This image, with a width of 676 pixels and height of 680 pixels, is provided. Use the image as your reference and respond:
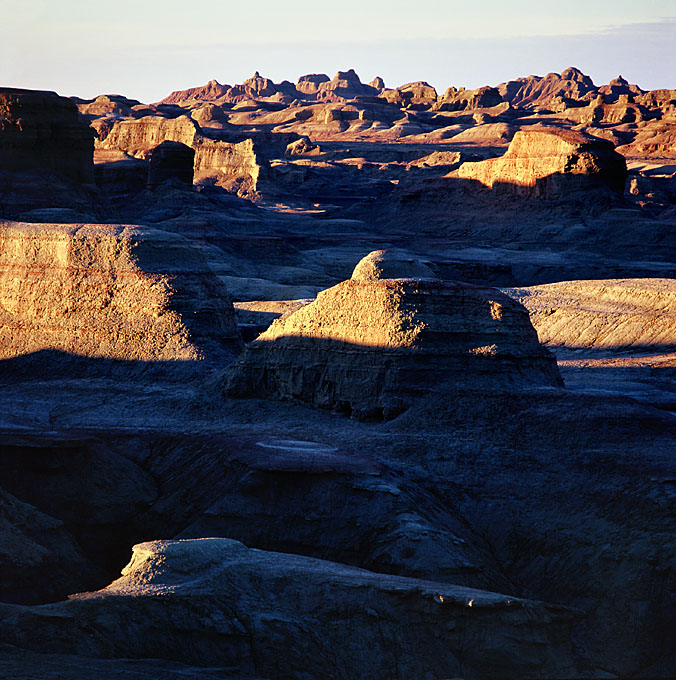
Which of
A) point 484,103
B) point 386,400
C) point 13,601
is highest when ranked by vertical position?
point 484,103

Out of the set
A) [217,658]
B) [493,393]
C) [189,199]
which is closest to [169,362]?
[493,393]

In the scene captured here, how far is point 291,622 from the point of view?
1338cm

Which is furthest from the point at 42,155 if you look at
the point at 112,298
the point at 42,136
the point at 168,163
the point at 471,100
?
the point at 471,100

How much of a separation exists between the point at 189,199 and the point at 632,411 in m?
55.8

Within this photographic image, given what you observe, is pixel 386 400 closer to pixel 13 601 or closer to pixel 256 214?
pixel 13 601

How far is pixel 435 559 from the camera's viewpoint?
51.9 feet


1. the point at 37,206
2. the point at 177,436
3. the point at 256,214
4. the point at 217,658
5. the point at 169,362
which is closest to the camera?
the point at 217,658

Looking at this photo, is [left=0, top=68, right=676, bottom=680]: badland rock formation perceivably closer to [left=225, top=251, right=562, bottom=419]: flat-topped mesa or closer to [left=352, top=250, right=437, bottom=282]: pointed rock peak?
[left=225, top=251, right=562, bottom=419]: flat-topped mesa

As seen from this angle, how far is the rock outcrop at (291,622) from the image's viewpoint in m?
12.8

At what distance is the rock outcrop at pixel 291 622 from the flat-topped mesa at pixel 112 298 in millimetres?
14043

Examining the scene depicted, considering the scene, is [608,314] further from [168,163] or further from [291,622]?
[168,163]

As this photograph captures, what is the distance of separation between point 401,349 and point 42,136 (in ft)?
132

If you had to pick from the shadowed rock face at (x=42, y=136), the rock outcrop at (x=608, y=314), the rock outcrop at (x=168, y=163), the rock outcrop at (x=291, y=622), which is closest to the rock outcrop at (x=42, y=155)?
the shadowed rock face at (x=42, y=136)

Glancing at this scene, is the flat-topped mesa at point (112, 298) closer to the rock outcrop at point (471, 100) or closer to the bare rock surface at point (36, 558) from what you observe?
the bare rock surface at point (36, 558)
